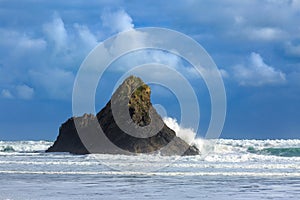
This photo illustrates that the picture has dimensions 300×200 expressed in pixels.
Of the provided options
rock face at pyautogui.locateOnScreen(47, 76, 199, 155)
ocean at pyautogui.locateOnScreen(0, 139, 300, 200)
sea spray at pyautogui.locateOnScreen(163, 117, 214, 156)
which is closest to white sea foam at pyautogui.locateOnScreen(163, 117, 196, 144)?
sea spray at pyautogui.locateOnScreen(163, 117, 214, 156)

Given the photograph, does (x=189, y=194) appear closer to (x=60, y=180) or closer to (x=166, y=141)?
(x=60, y=180)

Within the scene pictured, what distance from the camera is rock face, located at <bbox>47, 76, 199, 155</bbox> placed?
44.8 m

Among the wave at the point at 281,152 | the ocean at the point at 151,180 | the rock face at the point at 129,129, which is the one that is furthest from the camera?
the wave at the point at 281,152

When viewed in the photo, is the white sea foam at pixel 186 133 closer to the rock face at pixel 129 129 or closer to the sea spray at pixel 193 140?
the sea spray at pixel 193 140

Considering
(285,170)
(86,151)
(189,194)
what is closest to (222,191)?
(189,194)

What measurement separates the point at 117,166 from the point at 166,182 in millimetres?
→ 10209

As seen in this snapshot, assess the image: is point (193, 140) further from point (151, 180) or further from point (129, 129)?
point (151, 180)

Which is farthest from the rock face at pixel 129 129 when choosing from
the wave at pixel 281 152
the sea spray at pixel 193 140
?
the wave at pixel 281 152

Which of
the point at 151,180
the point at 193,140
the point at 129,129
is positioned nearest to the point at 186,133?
the point at 193,140

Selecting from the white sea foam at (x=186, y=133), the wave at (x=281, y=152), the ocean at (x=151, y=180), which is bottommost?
the ocean at (x=151, y=180)

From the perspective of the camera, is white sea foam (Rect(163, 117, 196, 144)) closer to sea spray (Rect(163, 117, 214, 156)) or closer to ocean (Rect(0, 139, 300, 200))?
sea spray (Rect(163, 117, 214, 156))

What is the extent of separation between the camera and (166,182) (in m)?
24.4

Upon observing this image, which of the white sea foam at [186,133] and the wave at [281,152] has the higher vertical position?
the white sea foam at [186,133]

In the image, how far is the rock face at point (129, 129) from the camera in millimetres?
44750
